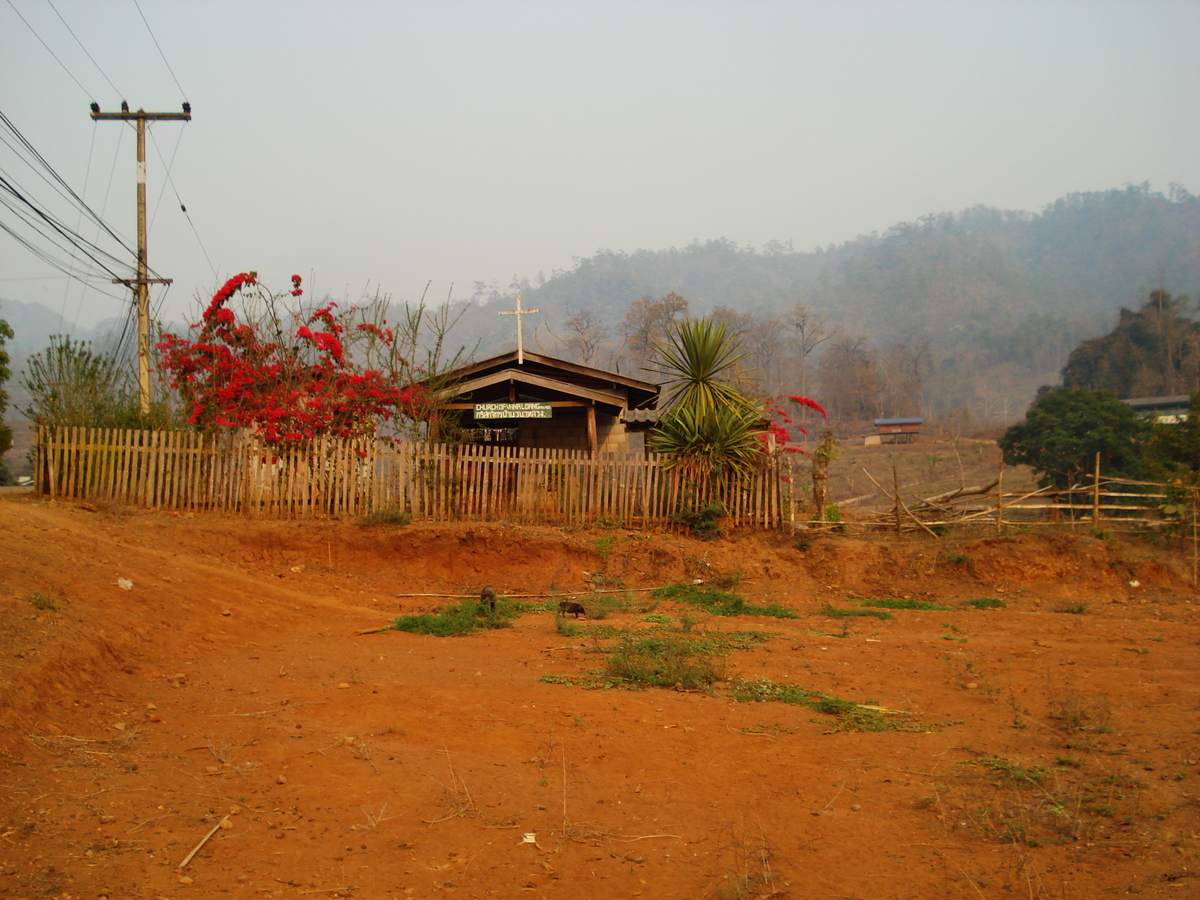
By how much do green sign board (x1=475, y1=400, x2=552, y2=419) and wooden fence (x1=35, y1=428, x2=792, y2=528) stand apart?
119cm

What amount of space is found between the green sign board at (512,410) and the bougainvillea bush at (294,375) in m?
1.00

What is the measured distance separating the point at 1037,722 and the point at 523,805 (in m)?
4.21

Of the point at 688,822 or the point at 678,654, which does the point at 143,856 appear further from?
the point at 678,654

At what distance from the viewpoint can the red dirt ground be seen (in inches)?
153

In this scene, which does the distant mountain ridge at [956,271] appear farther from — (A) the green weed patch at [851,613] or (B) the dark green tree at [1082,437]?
(A) the green weed patch at [851,613]

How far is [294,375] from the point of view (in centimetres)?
1433

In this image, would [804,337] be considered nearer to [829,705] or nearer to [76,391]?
[76,391]

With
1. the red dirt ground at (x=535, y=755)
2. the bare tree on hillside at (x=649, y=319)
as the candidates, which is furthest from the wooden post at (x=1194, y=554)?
the bare tree on hillside at (x=649, y=319)

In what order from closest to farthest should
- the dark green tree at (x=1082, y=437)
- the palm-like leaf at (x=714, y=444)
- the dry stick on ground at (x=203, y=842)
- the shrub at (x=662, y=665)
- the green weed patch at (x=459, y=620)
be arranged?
the dry stick on ground at (x=203, y=842)
the shrub at (x=662, y=665)
the green weed patch at (x=459, y=620)
the palm-like leaf at (x=714, y=444)
the dark green tree at (x=1082, y=437)

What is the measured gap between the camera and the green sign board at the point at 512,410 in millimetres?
15156

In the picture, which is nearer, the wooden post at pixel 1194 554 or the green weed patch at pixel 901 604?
the green weed patch at pixel 901 604

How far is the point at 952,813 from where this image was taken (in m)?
4.62

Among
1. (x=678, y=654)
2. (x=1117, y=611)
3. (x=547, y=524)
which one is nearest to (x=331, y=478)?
(x=547, y=524)

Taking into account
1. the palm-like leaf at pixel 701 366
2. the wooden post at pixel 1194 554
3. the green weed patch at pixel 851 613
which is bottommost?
the green weed patch at pixel 851 613
